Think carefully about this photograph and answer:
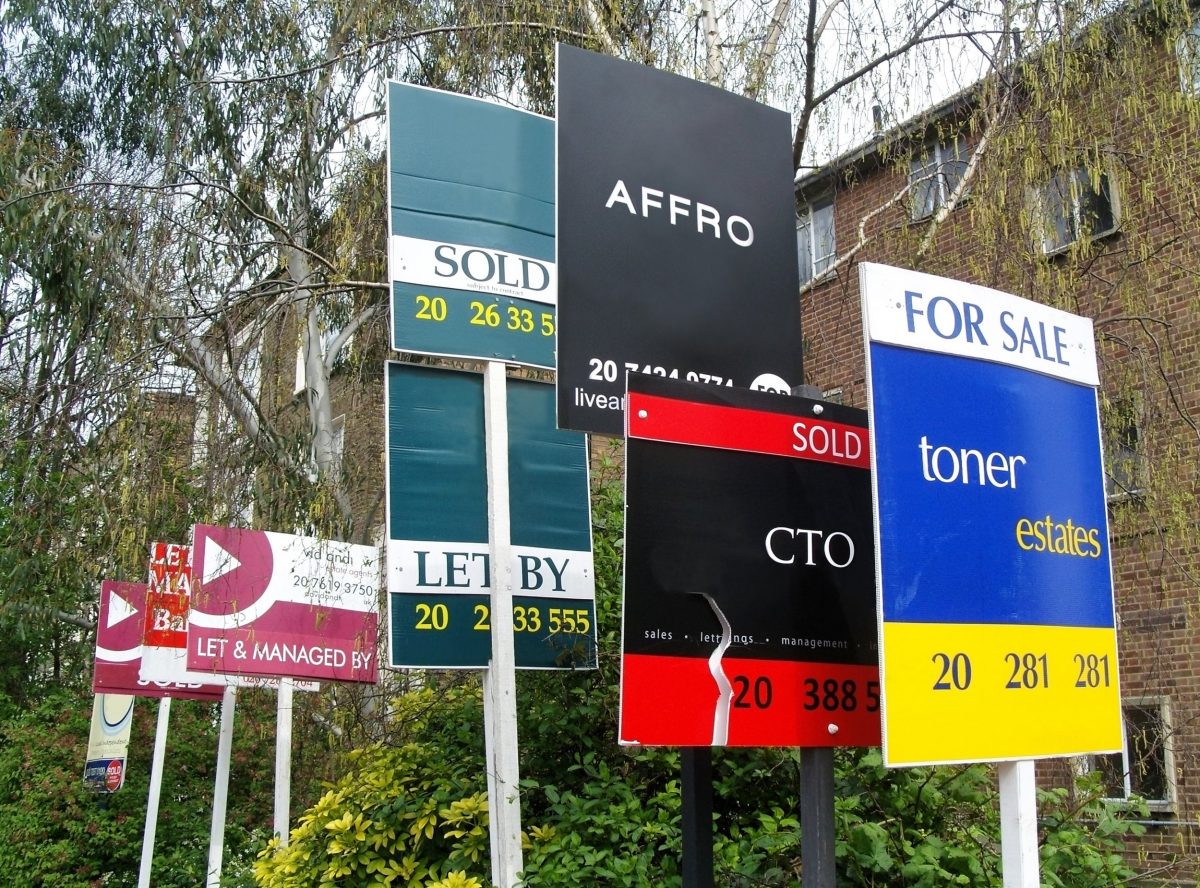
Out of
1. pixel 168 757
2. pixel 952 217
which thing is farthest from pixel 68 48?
pixel 952 217

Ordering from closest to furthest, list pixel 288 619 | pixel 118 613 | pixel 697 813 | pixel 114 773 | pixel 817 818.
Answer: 1. pixel 817 818
2. pixel 697 813
3. pixel 288 619
4. pixel 118 613
5. pixel 114 773

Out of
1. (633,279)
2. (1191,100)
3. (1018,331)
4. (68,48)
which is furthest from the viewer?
(68,48)

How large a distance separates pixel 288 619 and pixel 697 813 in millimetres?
5971

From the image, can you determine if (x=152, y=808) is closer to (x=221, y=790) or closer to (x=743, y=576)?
(x=221, y=790)

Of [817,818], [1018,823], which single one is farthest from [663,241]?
[1018,823]

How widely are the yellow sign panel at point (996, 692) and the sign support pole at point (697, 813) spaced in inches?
41.2

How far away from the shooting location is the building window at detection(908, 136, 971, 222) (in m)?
7.67

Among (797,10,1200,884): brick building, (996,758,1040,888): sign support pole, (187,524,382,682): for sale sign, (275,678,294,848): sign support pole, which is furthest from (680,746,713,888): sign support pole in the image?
(275,678,294,848): sign support pole

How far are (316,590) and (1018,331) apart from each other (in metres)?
6.44

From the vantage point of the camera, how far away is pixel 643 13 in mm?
8547

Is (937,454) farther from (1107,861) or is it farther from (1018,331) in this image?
(1107,861)

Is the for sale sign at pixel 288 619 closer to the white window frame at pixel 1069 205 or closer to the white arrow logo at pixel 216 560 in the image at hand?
the white arrow logo at pixel 216 560

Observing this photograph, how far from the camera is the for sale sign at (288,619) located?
9273 mm

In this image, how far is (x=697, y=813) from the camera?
15.0 feet
